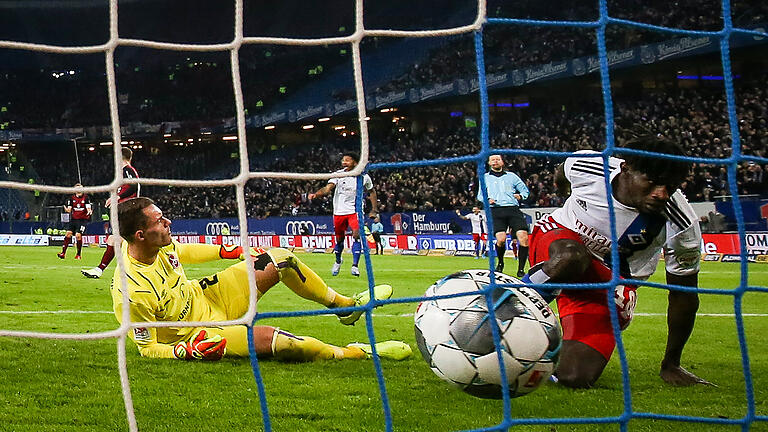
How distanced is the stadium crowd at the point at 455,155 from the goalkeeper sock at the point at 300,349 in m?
7.41

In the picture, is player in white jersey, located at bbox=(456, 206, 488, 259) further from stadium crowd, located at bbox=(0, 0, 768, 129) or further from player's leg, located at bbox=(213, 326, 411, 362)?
stadium crowd, located at bbox=(0, 0, 768, 129)

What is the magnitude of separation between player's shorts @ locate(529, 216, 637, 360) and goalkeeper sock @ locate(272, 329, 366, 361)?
1188 millimetres

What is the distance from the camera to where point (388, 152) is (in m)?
28.5

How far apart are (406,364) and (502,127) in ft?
73.7

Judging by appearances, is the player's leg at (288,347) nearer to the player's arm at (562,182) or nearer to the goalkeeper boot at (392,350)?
the goalkeeper boot at (392,350)

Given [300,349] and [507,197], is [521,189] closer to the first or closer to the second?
[507,197]

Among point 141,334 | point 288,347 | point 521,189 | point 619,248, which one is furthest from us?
point 521,189

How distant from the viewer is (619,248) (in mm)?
3803

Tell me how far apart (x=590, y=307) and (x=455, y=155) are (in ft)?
68.0

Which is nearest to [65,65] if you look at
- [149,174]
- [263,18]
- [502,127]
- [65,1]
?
[65,1]

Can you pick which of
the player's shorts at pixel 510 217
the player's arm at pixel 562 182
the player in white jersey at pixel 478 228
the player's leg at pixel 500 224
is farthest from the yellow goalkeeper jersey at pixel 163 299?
the player in white jersey at pixel 478 228

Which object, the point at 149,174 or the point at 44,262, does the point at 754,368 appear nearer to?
the point at 44,262

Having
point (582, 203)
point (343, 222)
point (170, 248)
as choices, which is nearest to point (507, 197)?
point (343, 222)

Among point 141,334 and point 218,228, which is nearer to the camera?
point 141,334
